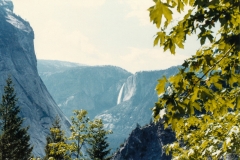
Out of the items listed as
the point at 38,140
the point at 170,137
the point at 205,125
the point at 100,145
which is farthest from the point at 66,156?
the point at 38,140

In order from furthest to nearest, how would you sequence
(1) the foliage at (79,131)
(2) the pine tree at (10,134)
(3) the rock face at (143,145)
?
(3) the rock face at (143,145), (2) the pine tree at (10,134), (1) the foliage at (79,131)

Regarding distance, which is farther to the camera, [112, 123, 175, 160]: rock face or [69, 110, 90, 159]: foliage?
[112, 123, 175, 160]: rock face

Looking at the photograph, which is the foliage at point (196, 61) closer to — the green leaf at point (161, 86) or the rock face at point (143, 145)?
the green leaf at point (161, 86)

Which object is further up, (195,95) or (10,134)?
(10,134)

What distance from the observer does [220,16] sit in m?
3.87

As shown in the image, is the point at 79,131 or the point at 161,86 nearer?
the point at 161,86

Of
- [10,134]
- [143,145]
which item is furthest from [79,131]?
[143,145]

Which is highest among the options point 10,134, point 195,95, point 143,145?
point 143,145

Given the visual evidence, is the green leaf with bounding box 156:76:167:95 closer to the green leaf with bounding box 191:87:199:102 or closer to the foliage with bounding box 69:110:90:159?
the green leaf with bounding box 191:87:199:102

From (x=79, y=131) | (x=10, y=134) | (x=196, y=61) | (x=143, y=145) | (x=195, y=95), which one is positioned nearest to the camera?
(x=195, y=95)

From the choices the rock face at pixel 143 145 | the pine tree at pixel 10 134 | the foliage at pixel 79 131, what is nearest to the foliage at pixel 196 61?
the foliage at pixel 79 131

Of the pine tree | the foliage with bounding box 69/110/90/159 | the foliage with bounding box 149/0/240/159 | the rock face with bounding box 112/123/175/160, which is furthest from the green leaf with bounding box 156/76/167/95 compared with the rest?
the rock face with bounding box 112/123/175/160

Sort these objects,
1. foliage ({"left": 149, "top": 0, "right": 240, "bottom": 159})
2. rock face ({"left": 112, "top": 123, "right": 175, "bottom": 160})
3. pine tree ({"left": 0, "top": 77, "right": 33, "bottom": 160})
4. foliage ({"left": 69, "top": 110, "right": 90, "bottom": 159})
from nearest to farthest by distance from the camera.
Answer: foliage ({"left": 149, "top": 0, "right": 240, "bottom": 159}) → foliage ({"left": 69, "top": 110, "right": 90, "bottom": 159}) → pine tree ({"left": 0, "top": 77, "right": 33, "bottom": 160}) → rock face ({"left": 112, "top": 123, "right": 175, "bottom": 160})

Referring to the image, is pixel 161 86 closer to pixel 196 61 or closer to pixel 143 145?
pixel 196 61
